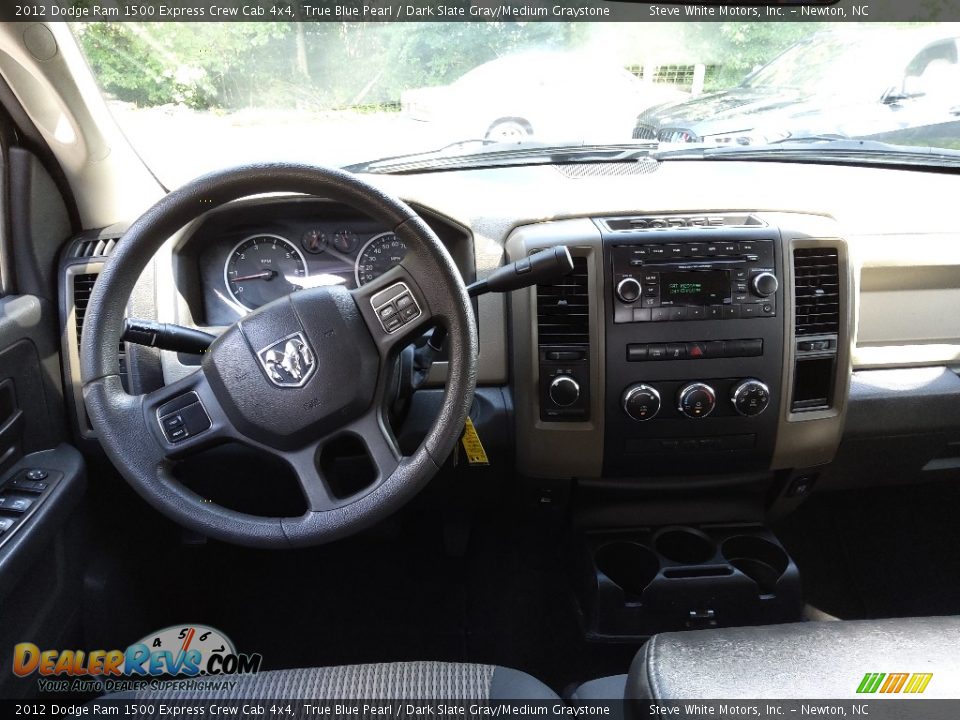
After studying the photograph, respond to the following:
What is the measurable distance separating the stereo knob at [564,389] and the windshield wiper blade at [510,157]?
76 cm

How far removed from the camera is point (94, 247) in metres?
2.08

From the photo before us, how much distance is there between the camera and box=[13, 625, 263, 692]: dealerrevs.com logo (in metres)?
1.85

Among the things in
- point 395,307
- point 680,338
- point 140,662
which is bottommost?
point 140,662

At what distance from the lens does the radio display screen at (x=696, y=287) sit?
1.98m

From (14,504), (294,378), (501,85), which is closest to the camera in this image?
(294,378)

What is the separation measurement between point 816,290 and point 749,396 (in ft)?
1.15

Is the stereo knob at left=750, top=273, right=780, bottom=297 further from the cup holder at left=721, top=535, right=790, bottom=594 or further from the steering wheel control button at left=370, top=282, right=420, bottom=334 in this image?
the steering wheel control button at left=370, top=282, right=420, bottom=334

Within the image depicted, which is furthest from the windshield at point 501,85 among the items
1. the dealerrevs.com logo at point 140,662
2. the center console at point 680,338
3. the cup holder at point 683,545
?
the dealerrevs.com logo at point 140,662

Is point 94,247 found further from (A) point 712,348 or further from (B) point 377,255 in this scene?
(A) point 712,348

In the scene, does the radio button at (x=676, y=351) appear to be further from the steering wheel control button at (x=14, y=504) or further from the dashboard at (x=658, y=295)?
the steering wheel control button at (x=14, y=504)

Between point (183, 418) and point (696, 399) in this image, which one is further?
point (696, 399)

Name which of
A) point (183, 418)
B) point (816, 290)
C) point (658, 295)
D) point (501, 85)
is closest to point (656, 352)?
point (658, 295)

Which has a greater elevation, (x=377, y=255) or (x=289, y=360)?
(x=377, y=255)

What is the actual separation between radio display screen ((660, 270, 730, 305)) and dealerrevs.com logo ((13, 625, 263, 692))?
4.75 feet
